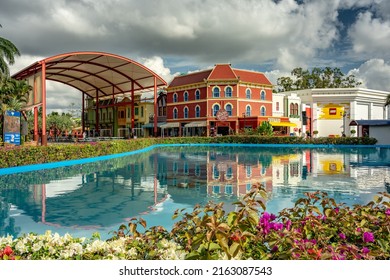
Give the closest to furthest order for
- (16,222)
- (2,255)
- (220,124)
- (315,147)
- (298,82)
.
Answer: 1. (2,255)
2. (16,222)
3. (315,147)
4. (220,124)
5. (298,82)

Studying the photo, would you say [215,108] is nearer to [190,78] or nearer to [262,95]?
[190,78]

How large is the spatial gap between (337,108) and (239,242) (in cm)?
5151

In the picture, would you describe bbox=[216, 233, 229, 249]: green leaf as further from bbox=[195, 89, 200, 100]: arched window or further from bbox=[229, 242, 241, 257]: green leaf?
bbox=[195, 89, 200, 100]: arched window

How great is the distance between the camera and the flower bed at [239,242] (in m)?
2.62

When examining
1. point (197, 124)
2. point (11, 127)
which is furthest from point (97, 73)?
point (11, 127)

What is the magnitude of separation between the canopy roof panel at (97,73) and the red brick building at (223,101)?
8.11m

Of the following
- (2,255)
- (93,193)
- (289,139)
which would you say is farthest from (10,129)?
(289,139)

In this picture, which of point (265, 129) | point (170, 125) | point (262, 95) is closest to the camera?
point (265, 129)

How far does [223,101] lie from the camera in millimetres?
47594

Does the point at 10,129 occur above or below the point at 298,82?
below

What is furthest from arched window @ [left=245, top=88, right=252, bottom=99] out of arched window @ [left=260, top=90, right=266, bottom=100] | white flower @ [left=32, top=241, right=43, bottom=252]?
white flower @ [left=32, top=241, right=43, bottom=252]

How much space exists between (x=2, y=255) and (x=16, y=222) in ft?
17.5

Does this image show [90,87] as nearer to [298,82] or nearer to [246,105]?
[246,105]
